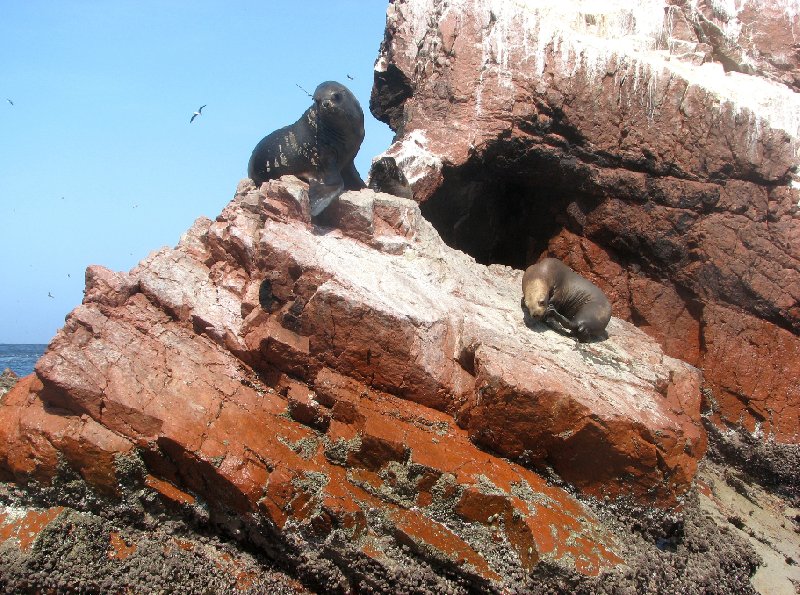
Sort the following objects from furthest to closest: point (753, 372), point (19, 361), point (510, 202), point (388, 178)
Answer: point (19, 361) < point (510, 202) < point (388, 178) < point (753, 372)

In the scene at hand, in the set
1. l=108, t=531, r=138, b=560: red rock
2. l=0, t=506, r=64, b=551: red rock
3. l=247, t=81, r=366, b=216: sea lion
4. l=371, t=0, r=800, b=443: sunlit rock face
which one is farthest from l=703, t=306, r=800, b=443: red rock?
l=0, t=506, r=64, b=551: red rock

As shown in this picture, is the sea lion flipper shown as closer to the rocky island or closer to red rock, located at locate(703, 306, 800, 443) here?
the rocky island

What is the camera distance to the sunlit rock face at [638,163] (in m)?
6.81

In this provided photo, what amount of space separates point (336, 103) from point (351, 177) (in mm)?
807

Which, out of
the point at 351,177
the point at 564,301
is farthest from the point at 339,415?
the point at 351,177

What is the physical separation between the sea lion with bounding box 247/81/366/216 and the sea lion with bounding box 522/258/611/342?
2.05 m

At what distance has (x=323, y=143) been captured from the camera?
6.30m

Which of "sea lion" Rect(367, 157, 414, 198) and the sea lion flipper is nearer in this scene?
the sea lion flipper

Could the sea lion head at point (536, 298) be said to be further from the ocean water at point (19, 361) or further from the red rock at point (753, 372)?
the ocean water at point (19, 361)

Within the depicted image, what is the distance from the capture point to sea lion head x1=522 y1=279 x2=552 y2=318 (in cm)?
583

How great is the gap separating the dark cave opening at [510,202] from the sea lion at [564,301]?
151 centimetres

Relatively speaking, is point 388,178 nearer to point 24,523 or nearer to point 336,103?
point 336,103

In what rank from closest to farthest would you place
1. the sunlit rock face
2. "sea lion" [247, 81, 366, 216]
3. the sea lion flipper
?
"sea lion" [247, 81, 366, 216] < the sea lion flipper < the sunlit rock face

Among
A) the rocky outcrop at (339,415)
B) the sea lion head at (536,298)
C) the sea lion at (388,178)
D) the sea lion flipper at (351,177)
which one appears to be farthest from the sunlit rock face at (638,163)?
the sea lion head at (536,298)
